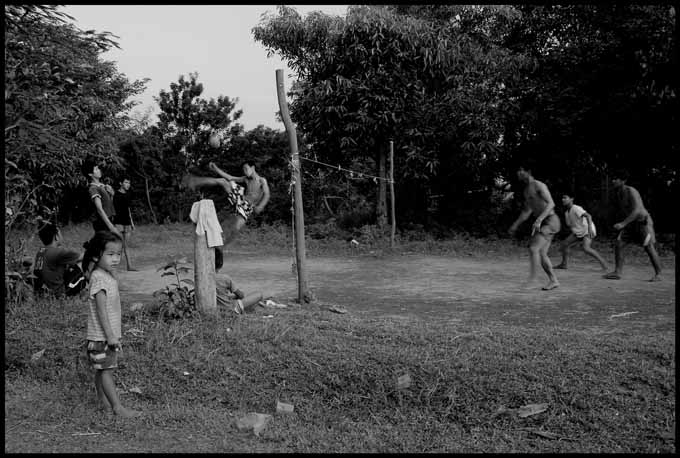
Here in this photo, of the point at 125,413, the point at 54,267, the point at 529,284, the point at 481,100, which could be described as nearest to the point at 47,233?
the point at 54,267

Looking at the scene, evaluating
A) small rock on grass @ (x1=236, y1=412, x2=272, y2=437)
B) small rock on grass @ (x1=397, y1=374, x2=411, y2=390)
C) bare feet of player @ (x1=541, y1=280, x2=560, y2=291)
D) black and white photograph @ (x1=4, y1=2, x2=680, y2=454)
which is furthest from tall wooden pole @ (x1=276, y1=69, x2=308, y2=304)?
bare feet of player @ (x1=541, y1=280, x2=560, y2=291)

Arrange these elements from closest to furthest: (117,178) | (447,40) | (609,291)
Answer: (609,291) → (447,40) → (117,178)

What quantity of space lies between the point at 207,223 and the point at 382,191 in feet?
30.8

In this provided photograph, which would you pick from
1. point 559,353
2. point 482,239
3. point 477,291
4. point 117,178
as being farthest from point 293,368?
point 117,178

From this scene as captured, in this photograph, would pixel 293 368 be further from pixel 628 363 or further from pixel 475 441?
pixel 628 363

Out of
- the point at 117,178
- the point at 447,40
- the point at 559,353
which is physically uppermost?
the point at 447,40

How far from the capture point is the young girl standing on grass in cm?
430

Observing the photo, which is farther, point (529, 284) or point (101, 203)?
point (101, 203)

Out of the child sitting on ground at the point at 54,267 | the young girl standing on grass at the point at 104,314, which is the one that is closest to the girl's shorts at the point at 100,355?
the young girl standing on grass at the point at 104,314

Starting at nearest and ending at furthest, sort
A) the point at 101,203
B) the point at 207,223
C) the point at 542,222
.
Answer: the point at 207,223 → the point at 542,222 → the point at 101,203

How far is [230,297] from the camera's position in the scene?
21.4ft

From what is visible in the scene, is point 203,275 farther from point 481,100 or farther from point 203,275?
point 481,100

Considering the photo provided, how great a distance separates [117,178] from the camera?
21.7m

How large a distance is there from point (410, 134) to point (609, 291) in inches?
287
